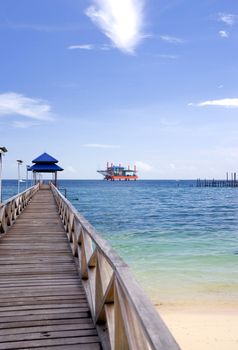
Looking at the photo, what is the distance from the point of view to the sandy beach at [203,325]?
276 inches

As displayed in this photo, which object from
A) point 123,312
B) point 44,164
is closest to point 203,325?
point 123,312

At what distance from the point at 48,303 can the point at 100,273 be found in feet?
4.12

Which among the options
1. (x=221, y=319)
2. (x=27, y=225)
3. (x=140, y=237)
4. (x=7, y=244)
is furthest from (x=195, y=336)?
(x=140, y=237)

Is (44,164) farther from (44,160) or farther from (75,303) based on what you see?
(75,303)

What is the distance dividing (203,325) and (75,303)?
473cm

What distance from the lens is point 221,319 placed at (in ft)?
26.2

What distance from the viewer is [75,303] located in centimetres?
411

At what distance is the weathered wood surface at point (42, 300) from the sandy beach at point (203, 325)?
2.93m

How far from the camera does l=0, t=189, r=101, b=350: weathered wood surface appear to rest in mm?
3191

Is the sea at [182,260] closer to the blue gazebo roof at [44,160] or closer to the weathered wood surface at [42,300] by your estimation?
the weathered wood surface at [42,300]

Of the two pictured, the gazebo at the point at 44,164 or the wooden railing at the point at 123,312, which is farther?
the gazebo at the point at 44,164

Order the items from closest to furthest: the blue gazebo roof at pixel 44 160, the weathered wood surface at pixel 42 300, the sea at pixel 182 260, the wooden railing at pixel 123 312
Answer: the wooden railing at pixel 123 312, the weathered wood surface at pixel 42 300, the sea at pixel 182 260, the blue gazebo roof at pixel 44 160

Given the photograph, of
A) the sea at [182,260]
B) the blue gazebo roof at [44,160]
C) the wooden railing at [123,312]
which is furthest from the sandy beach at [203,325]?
the blue gazebo roof at [44,160]

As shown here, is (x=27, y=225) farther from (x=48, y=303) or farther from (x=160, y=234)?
(x=160, y=234)
